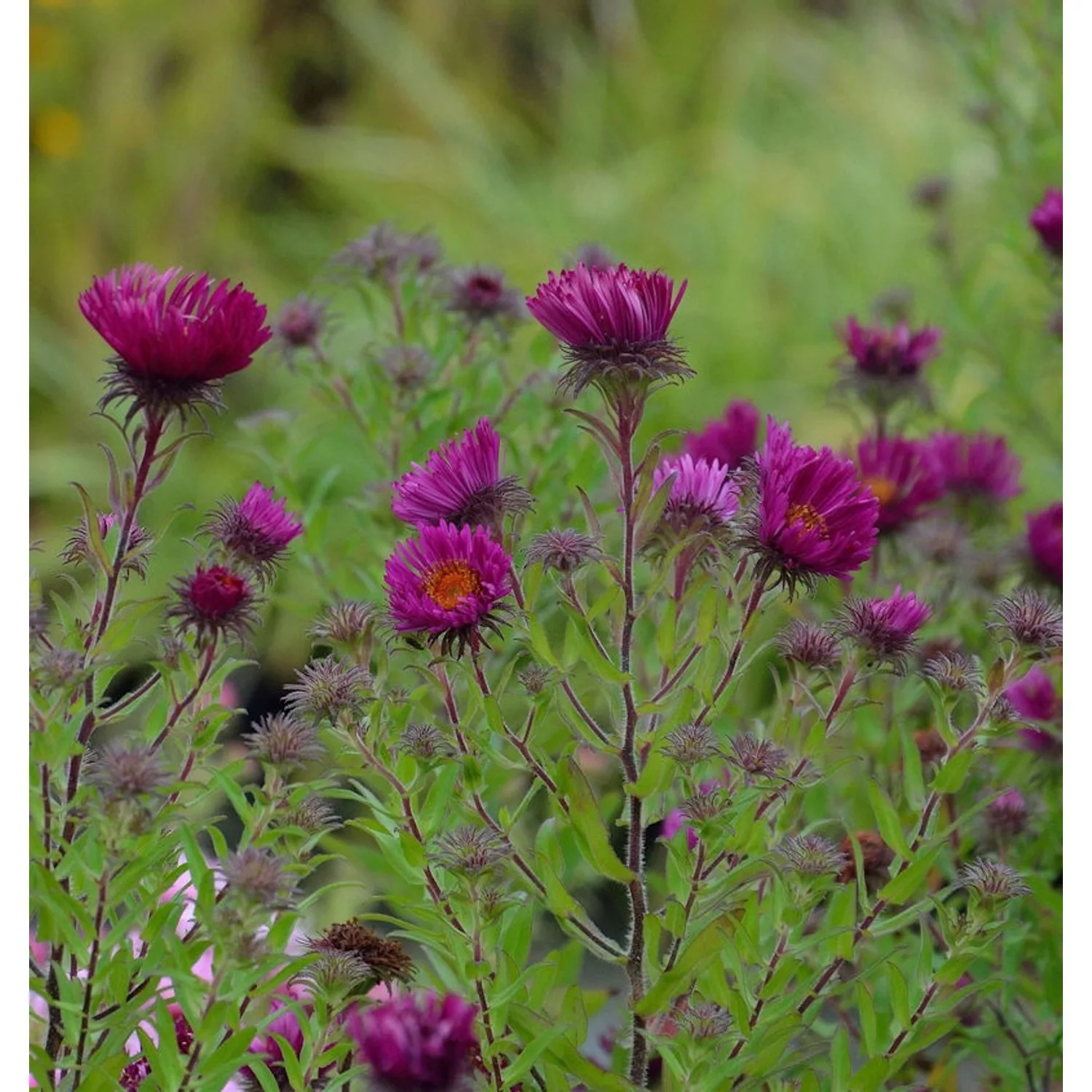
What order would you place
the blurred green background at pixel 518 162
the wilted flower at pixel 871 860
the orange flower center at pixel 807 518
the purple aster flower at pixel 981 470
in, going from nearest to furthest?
the orange flower center at pixel 807 518 → the wilted flower at pixel 871 860 → the purple aster flower at pixel 981 470 → the blurred green background at pixel 518 162

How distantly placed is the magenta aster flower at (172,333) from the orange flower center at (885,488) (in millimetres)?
396

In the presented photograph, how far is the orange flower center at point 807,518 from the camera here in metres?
0.45

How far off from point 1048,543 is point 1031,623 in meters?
0.30

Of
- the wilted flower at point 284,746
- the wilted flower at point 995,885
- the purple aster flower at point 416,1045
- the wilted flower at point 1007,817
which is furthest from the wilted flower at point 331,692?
the wilted flower at point 1007,817

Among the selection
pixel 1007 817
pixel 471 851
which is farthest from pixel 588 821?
pixel 1007 817

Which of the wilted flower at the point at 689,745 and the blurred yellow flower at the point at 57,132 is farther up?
the blurred yellow flower at the point at 57,132

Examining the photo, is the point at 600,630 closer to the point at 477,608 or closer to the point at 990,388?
the point at 477,608

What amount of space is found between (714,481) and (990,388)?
576 millimetres

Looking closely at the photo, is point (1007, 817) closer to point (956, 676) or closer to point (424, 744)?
point (956, 676)

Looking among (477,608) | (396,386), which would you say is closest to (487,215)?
(396,386)

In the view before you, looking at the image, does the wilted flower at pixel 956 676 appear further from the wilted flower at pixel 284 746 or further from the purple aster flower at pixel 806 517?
the wilted flower at pixel 284 746

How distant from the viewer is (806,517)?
18.0 inches

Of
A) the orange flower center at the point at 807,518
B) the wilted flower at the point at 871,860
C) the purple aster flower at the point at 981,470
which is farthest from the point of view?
the purple aster flower at the point at 981,470

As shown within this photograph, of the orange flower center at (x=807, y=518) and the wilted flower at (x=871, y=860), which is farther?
the wilted flower at (x=871, y=860)
